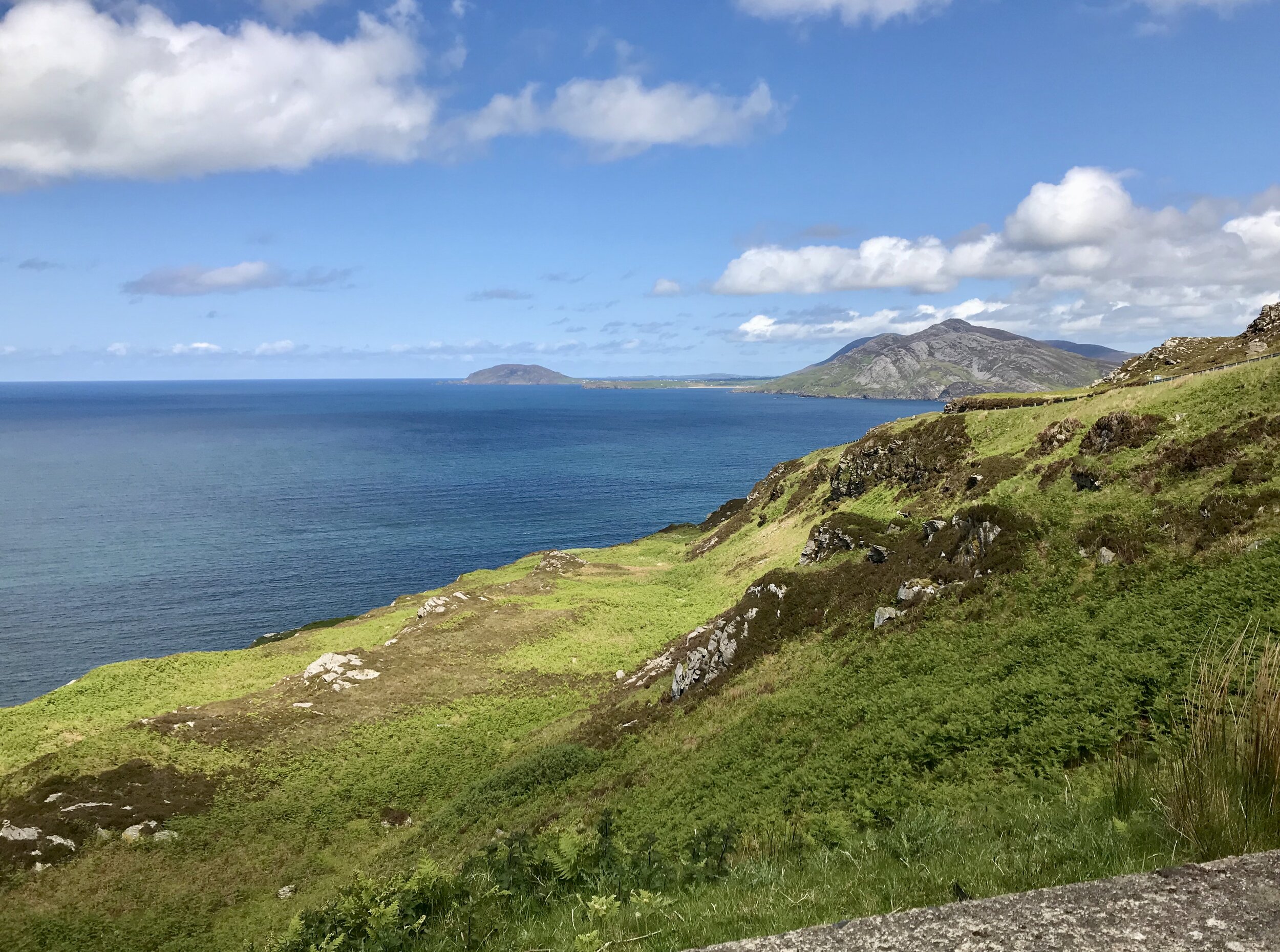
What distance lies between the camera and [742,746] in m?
23.6

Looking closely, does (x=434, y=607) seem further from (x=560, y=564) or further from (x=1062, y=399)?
(x=1062, y=399)

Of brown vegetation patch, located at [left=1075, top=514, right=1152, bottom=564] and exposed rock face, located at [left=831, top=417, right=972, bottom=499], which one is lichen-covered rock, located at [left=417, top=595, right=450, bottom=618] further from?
brown vegetation patch, located at [left=1075, top=514, right=1152, bottom=564]

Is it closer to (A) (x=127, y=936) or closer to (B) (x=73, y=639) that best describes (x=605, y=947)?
(A) (x=127, y=936)

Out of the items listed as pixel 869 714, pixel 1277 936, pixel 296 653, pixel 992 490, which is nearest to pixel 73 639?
pixel 296 653

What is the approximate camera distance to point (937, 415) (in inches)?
2490

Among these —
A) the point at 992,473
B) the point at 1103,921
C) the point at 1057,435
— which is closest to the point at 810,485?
the point at 992,473

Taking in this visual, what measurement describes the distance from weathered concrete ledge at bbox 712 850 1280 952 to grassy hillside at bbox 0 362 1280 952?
542mm

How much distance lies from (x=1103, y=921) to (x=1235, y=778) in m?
2.52

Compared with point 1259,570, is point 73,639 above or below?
below

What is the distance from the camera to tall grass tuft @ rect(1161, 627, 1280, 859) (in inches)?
301

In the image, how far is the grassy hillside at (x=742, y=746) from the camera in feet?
36.4

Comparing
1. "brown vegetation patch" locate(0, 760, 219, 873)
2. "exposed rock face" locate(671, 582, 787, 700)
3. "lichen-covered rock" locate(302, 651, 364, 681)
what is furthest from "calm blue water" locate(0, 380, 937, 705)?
"exposed rock face" locate(671, 582, 787, 700)

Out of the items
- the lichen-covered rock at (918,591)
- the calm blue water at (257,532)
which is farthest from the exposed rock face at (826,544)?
the calm blue water at (257,532)

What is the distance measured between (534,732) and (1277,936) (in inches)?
1366
